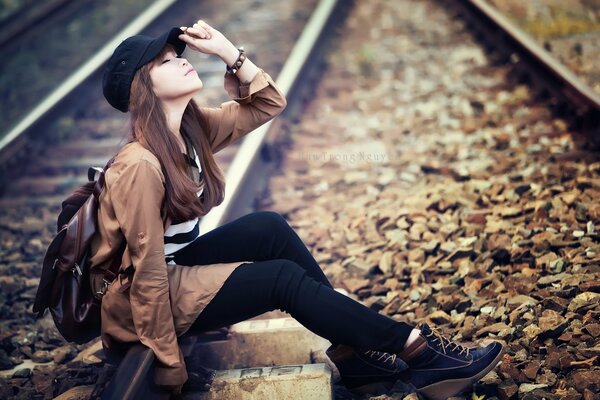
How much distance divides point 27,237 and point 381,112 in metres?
3.31

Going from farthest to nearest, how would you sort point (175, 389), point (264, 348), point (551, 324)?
point (264, 348)
point (551, 324)
point (175, 389)

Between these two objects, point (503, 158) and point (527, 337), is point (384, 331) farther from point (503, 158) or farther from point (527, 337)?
point (503, 158)

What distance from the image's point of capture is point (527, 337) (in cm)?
312

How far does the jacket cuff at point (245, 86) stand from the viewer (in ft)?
10.5

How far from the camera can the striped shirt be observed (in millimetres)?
3004

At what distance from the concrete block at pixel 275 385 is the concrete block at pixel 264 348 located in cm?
43

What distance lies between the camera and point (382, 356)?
291 cm

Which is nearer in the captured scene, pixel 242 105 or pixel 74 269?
pixel 74 269

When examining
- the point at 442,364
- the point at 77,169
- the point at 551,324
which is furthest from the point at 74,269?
the point at 77,169

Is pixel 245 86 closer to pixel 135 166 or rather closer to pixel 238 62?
pixel 238 62

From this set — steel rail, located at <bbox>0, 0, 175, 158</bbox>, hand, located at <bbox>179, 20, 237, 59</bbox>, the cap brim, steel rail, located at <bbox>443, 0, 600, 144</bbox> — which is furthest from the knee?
steel rail, located at <bbox>0, 0, 175, 158</bbox>

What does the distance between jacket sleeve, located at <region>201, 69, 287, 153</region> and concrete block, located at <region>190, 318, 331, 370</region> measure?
0.92m

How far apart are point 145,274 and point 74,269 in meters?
0.35


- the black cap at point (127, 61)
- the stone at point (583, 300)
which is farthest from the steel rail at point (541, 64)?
the black cap at point (127, 61)
